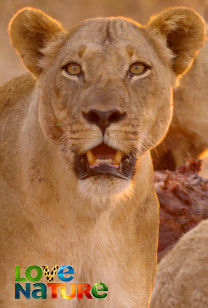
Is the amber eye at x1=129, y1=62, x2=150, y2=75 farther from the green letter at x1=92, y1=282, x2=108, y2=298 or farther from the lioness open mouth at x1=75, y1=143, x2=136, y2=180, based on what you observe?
the green letter at x1=92, y1=282, x2=108, y2=298

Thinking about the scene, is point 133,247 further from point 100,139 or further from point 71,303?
point 100,139

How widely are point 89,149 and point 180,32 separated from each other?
76 centimetres

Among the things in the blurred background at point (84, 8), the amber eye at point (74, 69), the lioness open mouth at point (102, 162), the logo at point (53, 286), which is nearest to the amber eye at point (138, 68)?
the amber eye at point (74, 69)

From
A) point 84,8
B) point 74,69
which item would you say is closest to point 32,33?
point 74,69

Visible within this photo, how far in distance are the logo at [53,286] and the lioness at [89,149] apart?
27mm

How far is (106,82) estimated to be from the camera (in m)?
2.42

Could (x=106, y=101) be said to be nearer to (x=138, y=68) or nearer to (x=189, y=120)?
(x=138, y=68)

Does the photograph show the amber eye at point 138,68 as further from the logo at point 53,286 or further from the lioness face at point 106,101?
the logo at point 53,286

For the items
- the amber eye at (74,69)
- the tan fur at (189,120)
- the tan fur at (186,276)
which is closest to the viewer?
the amber eye at (74,69)

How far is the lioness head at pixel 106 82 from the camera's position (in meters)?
2.34

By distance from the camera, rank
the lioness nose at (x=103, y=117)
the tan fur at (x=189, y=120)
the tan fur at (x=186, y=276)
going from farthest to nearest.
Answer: the tan fur at (x=189, y=120), the tan fur at (x=186, y=276), the lioness nose at (x=103, y=117)

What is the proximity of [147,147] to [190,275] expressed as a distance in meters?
0.86

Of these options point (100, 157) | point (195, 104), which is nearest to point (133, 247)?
point (100, 157)

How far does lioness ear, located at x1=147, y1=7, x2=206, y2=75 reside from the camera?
2758mm
